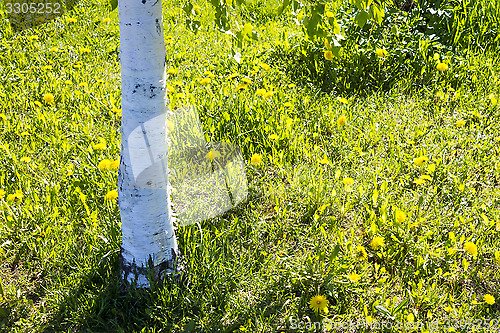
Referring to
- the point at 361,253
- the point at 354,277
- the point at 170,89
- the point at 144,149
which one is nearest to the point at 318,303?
the point at 354,277

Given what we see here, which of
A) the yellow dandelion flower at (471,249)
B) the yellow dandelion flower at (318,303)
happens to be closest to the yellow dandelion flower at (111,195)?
the yellow dandelion flower at (318,303)

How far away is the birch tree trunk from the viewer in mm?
1703

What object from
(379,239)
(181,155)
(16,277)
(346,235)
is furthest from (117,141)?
(379,239)

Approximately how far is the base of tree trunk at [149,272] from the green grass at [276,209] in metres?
0.05

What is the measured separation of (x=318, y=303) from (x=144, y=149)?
1.11m

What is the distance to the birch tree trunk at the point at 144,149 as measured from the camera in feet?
5.59

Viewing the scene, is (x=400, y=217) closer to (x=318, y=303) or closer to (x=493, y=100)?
(x=318, y=303)

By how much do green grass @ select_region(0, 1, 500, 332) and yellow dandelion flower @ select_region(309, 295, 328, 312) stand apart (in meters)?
0.05

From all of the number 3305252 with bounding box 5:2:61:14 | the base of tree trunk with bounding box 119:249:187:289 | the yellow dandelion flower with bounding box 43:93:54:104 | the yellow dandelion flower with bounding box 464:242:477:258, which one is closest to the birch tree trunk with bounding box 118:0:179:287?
the base of tree trunk with bounding box 119:249:187:289

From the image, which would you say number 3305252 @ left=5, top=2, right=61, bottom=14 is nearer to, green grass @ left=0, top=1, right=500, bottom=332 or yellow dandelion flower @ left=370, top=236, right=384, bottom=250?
green grass @ left=0, top=1, right=500, bottom=332

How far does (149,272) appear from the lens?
207 cm

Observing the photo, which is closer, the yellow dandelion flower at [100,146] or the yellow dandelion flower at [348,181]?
the yellow dandelion flower at [348,181]

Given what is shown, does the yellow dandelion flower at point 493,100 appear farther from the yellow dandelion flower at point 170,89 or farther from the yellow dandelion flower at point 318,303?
the yellow dandelion flower at point 170,89

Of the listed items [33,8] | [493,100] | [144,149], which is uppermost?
[33,8]
